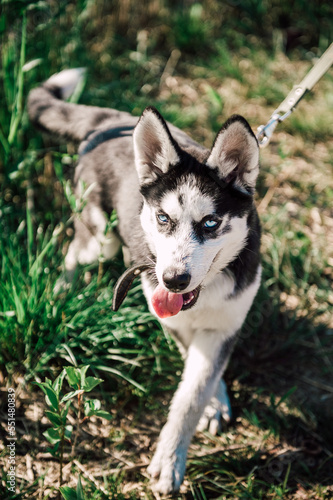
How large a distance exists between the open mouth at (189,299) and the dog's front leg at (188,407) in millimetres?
435

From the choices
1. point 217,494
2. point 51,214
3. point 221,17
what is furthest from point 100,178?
point 221,17

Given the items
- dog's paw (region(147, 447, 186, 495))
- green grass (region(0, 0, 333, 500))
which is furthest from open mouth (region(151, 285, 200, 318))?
dog's paw (region(147, 447, 186, 495))

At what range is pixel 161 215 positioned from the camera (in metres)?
2.22

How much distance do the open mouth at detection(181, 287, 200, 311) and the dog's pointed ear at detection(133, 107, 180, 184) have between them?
601 mm

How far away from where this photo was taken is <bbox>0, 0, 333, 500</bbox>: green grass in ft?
8.61

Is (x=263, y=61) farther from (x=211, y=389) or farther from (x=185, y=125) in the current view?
(x=211, y=389)

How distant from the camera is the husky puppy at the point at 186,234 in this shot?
2121mm

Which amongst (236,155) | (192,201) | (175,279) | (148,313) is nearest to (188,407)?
(148,313)

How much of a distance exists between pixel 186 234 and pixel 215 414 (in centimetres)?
128

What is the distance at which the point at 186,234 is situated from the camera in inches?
83.0

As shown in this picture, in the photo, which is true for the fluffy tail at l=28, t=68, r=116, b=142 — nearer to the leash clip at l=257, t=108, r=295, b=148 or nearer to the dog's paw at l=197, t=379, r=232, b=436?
the leash clip at l=257, t=108, r=295, b=148

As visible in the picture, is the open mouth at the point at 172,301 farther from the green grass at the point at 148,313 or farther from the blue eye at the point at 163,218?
the green grass at the point at 148,313

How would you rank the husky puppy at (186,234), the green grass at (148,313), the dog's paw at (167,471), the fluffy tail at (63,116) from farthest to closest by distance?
the fluffy tail at (63,116)
the green grass at (148,313)
the dog's paw at (167,471)
the husky puppy at (186,234)

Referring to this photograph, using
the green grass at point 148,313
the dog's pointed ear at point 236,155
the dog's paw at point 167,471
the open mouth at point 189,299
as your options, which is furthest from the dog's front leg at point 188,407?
the dog's pointed ear at point 236,155
